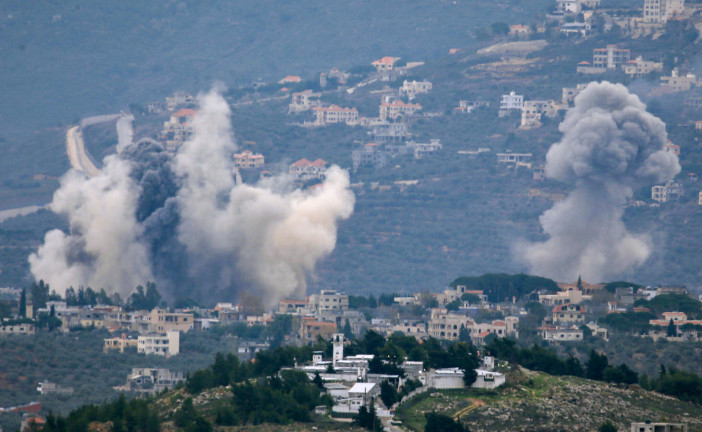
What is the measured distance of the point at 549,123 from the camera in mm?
167000

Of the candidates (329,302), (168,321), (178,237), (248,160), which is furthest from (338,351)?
(248,160)

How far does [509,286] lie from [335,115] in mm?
58195

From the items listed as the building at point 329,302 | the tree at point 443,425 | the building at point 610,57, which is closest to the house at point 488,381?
the tree at point 443,425

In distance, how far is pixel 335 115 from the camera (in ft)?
588

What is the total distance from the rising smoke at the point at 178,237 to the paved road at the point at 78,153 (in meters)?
30.9

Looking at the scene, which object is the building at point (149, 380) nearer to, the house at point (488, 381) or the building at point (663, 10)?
the house at point (488, 381)

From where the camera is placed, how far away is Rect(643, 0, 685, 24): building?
180 meters

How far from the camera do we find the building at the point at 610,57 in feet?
572

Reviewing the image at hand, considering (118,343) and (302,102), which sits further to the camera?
(302,102)

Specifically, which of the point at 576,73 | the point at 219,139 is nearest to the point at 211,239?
the point at 219,139

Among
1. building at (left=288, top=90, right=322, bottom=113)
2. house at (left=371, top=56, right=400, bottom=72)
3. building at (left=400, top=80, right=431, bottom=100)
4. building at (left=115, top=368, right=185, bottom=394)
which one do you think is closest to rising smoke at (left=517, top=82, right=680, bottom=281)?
building at (left=115, top=368, right=185, bottom=394)

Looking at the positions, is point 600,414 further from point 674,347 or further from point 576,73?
point 576,73

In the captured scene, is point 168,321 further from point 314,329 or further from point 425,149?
point 425,149

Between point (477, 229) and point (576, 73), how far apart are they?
2640cm
